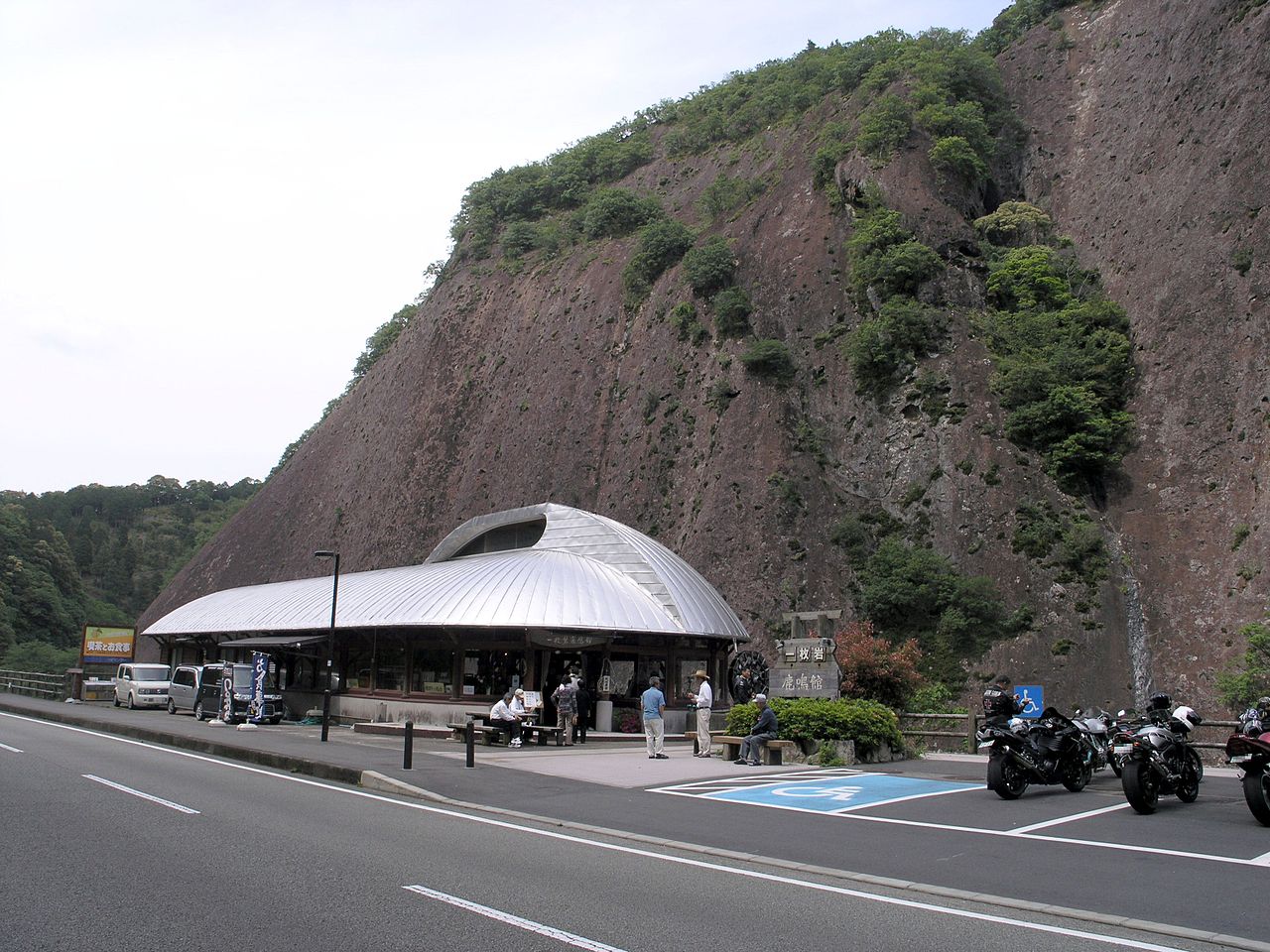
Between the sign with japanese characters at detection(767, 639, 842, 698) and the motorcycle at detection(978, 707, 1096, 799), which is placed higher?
the sign with japanese characters at detection(767, 639, 842, 698)

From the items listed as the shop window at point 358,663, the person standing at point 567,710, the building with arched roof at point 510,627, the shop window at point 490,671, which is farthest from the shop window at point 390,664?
the person standing at point 567,710

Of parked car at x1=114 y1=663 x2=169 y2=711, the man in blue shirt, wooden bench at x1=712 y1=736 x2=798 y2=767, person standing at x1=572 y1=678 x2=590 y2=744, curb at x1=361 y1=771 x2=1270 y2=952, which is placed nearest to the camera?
curb at x1=361 y1=771 x2=1270 y2=952

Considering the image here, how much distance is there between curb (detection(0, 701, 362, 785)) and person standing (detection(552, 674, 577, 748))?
26.9 ft

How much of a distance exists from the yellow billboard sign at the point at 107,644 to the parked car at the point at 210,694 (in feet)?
35.6

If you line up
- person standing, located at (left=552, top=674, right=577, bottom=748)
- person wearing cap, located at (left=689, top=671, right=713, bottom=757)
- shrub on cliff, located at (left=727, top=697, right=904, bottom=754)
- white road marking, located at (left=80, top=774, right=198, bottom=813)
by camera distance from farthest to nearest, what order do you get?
person standing, located at (left=552, top=674, right=577, bottom=748)
person wearing cap, located at (left=689, top=671, right=713, bottom=757)
shrub on cliff, located at (left=727, top=697, right=904, bottom=754)
white road marking, located at (left=80, top=774, right=198, bottom=813)

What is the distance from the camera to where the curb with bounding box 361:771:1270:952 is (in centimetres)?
689

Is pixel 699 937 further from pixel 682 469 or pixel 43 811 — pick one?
pixel 682 469

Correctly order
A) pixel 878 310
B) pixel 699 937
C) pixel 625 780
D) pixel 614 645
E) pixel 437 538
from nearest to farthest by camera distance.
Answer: pixel 699 937, pixel 625 780, pixel 614 645, pixel 878 310, pixel 437 538

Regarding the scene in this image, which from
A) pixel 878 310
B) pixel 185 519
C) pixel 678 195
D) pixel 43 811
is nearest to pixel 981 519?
pixel 878 310

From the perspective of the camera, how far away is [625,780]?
1698cm

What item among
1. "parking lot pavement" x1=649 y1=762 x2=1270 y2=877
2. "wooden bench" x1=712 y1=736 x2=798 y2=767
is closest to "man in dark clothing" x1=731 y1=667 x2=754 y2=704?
"wooden bench" x1=712 y1=736 x2=798 y2=767

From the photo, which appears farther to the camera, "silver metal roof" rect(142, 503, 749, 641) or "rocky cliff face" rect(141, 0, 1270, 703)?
"rocky cliff face" rect(141, 0, 1270, 703)

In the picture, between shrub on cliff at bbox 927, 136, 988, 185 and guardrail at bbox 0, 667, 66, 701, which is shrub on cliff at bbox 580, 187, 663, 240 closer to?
shrub on cliff at bbox 927, 136, 988, 185

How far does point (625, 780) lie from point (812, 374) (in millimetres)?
34322
